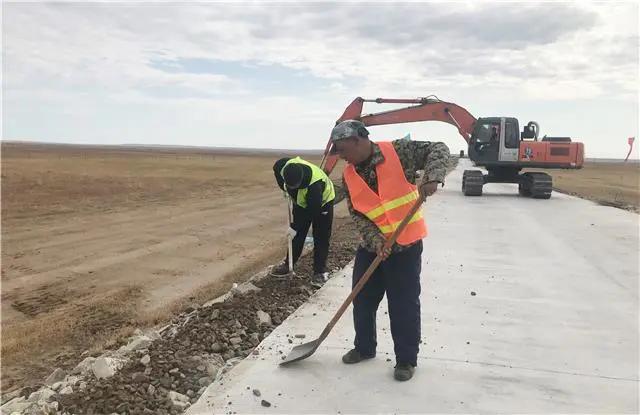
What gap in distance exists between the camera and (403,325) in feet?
12.4

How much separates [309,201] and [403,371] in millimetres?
3020

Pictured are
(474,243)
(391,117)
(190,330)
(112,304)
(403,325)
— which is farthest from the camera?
(391,117)

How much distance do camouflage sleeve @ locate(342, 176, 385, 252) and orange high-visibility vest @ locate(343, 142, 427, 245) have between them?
39 millimetres

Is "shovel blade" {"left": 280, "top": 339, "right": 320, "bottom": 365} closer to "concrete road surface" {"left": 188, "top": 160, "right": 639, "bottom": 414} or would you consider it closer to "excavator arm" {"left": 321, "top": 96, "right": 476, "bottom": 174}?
"concrete road surface" {"left": 188, "top": 160, "right": 639, "bottom": 414}

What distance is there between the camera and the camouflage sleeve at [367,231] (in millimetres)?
3787

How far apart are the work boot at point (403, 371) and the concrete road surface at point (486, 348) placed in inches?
2.4

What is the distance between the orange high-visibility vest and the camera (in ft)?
12.1

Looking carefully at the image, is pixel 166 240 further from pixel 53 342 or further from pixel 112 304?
pixel 53 342

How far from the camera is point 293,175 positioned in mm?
6168

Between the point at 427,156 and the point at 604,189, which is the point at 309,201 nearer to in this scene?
the point at 427,156

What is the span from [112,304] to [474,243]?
5.53 metres

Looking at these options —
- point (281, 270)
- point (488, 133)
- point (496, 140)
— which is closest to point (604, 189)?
point (496, 140)

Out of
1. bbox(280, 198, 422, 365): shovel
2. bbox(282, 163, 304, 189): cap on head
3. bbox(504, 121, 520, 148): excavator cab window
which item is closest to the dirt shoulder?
bbox(504, 121, 520, 148): excavator cab window

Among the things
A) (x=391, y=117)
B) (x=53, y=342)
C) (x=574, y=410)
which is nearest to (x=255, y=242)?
(x=53, y=342)
